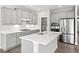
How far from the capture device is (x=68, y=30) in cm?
507

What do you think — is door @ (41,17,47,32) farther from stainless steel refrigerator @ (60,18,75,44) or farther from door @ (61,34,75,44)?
door @ (61,34,75,44)

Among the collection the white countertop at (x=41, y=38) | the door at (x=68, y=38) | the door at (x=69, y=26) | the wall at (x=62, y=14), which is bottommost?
the door at (x=68, y=38)

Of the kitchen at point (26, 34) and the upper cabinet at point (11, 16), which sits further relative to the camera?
→ the upper cabinet at point (11, 16)

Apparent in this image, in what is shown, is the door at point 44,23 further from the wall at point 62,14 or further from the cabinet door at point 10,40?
the cabinet door at point 10,40

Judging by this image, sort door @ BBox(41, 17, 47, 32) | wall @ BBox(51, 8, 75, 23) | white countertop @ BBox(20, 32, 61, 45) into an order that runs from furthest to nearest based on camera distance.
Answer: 1. door @ BBox(41, 17, 47, 32)
2. wall @ BBox(51, 8, 75, 23)
3. white countertop @ BBox(20, 32, 61, 45)

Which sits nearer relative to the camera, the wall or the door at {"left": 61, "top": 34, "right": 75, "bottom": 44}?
the door at {"left": 61, "top": 34, "right": 75, "bottom": 44}

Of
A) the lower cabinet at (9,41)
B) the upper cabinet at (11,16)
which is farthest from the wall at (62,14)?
the lower cabinet at (9,41)

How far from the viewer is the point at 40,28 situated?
7.18 m

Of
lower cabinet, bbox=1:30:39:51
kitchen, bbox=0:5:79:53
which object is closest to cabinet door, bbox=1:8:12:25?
kitchen, bbox=0:5:79:53

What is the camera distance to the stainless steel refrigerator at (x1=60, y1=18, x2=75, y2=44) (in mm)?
4926

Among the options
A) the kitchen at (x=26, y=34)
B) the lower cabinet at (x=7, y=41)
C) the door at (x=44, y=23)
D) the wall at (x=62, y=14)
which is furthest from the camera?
the door at (x=44, y=23)

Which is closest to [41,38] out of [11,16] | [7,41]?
[7,41]

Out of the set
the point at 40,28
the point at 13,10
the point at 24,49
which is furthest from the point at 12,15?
the point at 40,28

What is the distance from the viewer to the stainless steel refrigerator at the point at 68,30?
4926 millimetres
